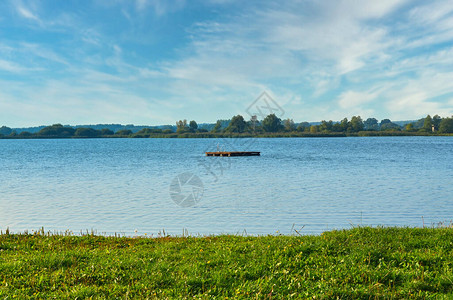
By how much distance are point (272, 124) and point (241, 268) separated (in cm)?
16466

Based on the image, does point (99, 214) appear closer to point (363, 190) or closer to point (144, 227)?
point (144, 227)

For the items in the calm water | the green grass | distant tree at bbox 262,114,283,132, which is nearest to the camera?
the green grass

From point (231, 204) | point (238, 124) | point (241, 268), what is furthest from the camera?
point (238, 124)

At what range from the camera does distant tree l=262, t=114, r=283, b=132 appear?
162 m

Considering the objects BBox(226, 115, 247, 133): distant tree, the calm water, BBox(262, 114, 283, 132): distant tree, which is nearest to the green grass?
the calm water

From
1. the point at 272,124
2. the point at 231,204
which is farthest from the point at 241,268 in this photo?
the point at 272,124

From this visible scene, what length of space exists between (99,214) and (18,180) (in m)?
21.7

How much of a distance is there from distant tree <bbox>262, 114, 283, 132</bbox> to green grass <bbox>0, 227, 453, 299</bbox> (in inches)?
5919

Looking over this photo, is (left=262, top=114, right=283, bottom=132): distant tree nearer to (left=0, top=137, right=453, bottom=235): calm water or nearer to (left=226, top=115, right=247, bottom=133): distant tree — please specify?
(left=226, top=115, right=247, bottom=133): distant tree

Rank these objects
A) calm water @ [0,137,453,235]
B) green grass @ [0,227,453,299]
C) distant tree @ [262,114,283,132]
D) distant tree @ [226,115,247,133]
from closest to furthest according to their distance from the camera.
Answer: green grass @ [0,227,453,299] → calm water @ [0,137,453,235] → distant tree @ [226,115,247,133] → distant tree @ [262,114,283,132]

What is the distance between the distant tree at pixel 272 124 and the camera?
162 m

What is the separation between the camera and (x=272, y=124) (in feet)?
559

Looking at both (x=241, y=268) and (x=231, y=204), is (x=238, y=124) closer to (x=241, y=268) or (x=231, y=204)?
(x=231, y=204)

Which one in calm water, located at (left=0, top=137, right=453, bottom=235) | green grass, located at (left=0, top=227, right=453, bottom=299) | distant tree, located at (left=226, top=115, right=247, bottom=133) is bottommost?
calm water, located at (left=0, top=137, right=453, bottom=235)
